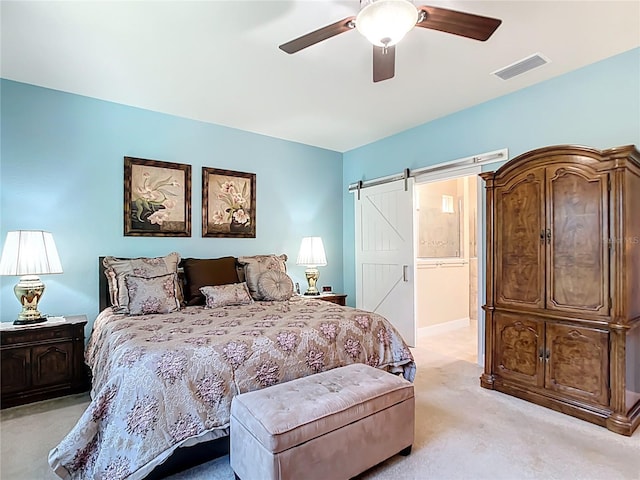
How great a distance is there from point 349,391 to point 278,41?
93.6 inches

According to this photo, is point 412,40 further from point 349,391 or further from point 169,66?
point 349,391

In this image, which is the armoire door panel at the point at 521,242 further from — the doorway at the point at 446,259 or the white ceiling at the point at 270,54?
the doorway at the point at 446,259

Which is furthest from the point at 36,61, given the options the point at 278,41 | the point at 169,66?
Result: the point at 278,41

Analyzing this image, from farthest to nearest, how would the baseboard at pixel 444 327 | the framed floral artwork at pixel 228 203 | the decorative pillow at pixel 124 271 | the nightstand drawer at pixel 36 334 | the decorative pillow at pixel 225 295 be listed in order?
the baseboard at pixel 444 327 < the framed floral artwork at pixel 228 203 < the decorative pillow at pixel 225 295 < the decorative pillow at pixel 124 271 < the nightstand drawer at pixel 36 334

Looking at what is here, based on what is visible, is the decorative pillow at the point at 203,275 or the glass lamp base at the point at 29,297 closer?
the glass lamp base at the point at 29,297

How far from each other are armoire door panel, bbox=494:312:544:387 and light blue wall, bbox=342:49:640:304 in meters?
1.58

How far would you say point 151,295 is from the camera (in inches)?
117

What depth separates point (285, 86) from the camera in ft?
10.7

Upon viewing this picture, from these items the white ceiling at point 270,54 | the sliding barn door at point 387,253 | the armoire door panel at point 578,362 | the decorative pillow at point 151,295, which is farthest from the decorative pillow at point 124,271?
the armoire door panel at point 578,362

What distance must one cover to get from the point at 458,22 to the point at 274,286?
2.72m

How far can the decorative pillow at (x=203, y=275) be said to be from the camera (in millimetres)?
Result: 3486

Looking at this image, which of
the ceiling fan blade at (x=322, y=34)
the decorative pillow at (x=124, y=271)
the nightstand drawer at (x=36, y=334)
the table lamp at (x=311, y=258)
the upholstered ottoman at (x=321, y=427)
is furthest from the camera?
the table lamp at (x=311, y=258)

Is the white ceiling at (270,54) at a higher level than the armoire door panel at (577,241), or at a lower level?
higher

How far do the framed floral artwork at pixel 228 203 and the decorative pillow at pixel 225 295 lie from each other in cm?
98
